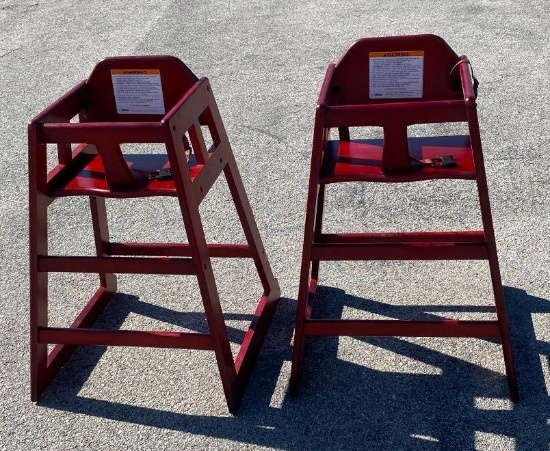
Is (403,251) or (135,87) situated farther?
(135,87)

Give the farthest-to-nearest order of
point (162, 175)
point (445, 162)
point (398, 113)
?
point (162, 175)
point (445, 162)
point (398, 113)

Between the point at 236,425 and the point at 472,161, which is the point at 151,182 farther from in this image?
the point at 472,161

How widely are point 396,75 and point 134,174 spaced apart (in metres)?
1.00

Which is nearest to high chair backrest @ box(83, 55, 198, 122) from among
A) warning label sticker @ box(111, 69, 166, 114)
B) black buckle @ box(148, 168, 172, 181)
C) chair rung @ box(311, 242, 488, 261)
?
warning label sticker @ box(111, 69, 166, 114)

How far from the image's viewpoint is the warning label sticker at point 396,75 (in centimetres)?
286

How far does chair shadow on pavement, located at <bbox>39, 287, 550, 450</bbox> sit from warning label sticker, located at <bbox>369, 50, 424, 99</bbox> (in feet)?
3.11

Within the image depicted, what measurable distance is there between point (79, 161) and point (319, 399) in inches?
48.6

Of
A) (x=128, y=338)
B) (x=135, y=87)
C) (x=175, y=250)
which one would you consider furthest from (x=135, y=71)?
(x=128, y=338)

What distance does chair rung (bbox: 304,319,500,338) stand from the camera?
2.79 m

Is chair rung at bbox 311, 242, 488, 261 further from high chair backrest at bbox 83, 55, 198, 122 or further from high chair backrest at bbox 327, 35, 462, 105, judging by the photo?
high chair backrest at bbox 83, 55, 198, 122

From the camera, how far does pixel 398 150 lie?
262 cm

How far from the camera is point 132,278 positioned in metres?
3.70

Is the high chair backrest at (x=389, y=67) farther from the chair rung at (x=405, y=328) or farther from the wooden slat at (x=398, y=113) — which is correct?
the chair rung at (x=405, y=328)

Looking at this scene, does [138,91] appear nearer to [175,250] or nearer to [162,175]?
[162,175]
